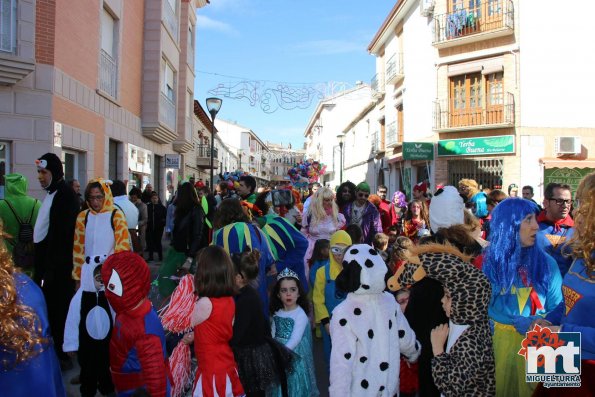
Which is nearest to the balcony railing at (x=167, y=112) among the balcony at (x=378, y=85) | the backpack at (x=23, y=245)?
the balcony at (x=378, y=85)

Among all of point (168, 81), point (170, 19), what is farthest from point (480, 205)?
point (170, 19)

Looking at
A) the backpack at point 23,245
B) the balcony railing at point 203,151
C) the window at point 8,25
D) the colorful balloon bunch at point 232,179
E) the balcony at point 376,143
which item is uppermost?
the balcony railing at point 203,151

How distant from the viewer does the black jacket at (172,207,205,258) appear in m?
6.04

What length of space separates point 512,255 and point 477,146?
15546 millimetres

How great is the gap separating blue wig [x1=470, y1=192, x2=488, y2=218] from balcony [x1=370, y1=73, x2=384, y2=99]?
18.6 meters

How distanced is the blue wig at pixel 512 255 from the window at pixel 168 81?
1674 cm

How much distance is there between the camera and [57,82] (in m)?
9.45

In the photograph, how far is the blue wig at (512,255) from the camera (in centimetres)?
300

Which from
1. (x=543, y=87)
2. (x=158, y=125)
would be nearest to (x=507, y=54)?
(x=543, y=87)

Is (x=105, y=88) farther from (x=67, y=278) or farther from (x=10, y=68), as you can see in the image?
(x=67, y=278)

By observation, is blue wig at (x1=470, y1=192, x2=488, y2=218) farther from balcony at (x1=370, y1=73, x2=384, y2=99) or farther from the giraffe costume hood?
balcony at (x1=370, y1=73, x2=384, y2=99)

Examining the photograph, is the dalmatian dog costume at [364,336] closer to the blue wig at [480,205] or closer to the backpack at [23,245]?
the backpack at [23,245]

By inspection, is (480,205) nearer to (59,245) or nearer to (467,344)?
(467,344)

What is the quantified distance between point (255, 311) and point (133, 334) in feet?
2.76
